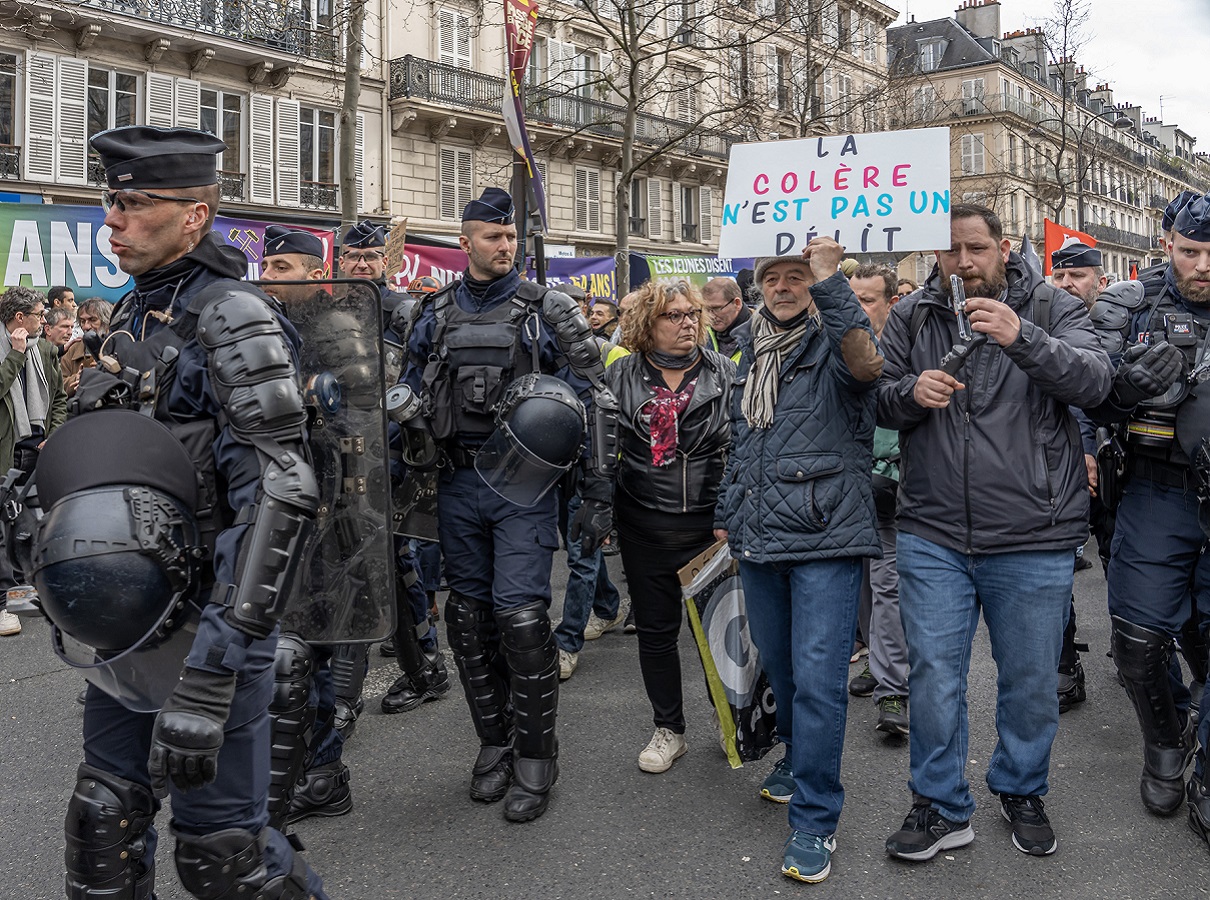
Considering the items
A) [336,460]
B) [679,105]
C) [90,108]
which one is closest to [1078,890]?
[336,460]

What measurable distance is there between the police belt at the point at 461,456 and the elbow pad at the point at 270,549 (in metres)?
1.60

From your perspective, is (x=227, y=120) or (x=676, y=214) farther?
(x=676, y=214)

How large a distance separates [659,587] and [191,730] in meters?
2.23

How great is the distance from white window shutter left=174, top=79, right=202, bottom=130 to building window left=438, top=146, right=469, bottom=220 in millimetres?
6039

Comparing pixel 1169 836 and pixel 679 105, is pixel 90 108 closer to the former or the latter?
pixel 679 105

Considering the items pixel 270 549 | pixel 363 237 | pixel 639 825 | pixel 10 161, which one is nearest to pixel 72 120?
pixel 10 161

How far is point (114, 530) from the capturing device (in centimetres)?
216

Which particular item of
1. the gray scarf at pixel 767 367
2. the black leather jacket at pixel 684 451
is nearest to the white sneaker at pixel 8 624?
the black leather jacket at pixel 684 451

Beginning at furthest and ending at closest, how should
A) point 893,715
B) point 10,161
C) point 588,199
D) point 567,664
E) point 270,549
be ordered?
point 588,199 < point 10,161 < point 567,664 < point 893,715 < point 270,549

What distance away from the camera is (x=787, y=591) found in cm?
342

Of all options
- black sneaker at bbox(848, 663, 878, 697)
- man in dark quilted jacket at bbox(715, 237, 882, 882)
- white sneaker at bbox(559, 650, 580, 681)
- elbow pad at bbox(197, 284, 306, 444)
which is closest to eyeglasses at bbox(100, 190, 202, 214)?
elbow pad at bbox(197, 284, 306, 444)

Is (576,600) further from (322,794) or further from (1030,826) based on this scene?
(1030,826)

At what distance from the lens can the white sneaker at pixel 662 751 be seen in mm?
4012

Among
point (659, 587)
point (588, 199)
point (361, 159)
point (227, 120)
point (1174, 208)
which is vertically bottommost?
point (659, 587)
